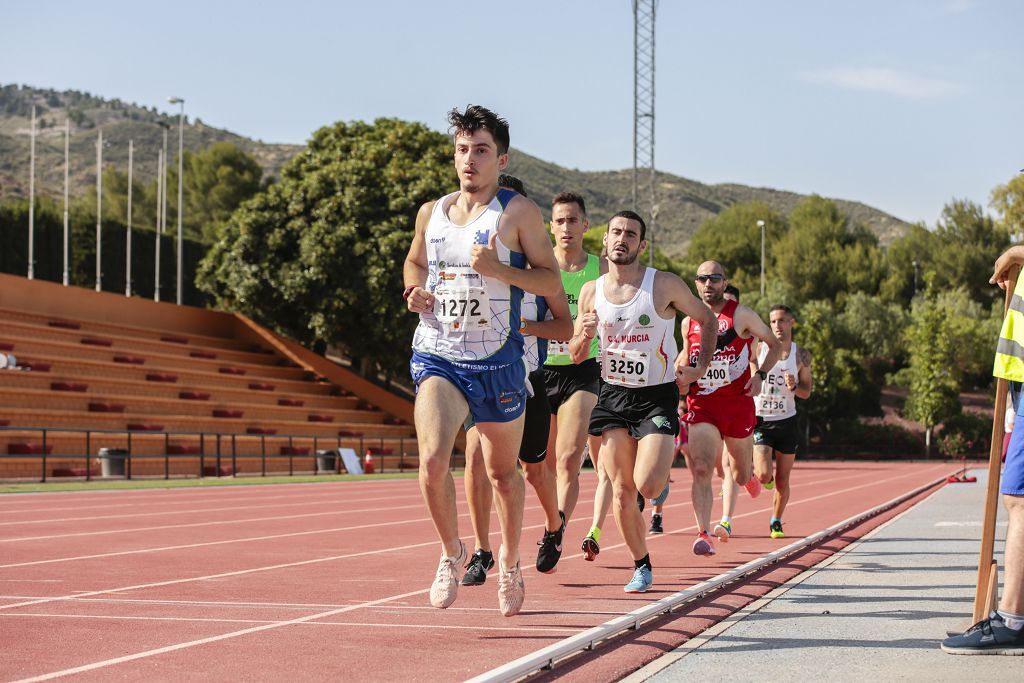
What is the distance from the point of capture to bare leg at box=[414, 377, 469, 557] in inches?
240

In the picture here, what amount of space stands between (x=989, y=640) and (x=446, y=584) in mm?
2365

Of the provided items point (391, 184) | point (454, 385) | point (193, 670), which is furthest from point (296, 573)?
point (391, 184)

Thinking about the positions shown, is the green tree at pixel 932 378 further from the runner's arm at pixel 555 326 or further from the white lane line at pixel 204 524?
the runner's arm at pixel 555 326

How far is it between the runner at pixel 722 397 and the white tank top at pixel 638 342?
6.76ft

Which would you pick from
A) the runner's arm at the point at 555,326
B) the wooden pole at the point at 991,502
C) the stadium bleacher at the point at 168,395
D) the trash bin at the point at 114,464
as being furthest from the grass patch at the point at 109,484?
the wooden pole at the point at 991,502

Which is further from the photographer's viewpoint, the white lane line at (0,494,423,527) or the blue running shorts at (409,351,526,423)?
the white lane line at (0,494,423,527)

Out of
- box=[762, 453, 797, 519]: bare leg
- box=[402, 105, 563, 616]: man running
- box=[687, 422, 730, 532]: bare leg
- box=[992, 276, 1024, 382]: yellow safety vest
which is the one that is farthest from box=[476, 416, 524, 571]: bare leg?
box=[762, 453, 797, 519]: bare leg

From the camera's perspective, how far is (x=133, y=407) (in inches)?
1416

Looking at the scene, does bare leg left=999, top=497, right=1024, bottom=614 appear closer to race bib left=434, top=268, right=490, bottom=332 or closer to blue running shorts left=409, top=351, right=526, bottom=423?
blue running shorts left=409, top=351, right=526, bottom=423

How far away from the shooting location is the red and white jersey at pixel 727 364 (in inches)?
441

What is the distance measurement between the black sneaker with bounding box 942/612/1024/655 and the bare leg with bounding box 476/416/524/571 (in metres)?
2.06

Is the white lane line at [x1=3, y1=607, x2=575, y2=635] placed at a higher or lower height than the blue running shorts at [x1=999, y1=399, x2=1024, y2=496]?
lower

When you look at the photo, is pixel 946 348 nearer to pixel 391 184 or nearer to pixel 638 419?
pixel 391 184

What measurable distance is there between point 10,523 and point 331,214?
3422 centimetres
